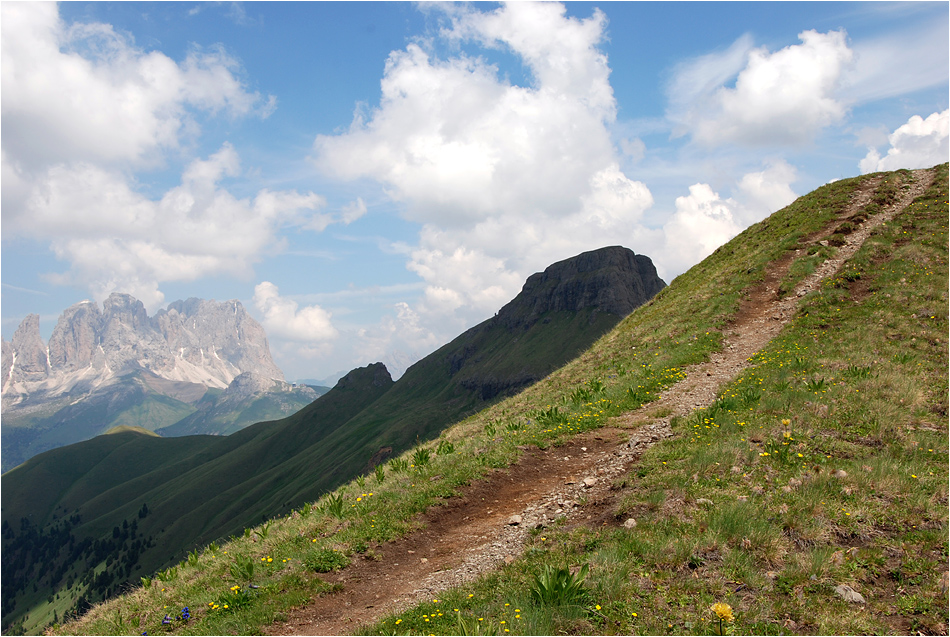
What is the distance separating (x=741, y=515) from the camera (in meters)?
9.41

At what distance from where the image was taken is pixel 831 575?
7930 mm

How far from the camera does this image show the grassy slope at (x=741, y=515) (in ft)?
25.0

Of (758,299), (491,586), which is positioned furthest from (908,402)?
(758,299)

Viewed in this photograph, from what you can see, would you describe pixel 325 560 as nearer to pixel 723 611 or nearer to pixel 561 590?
pixel 561 590

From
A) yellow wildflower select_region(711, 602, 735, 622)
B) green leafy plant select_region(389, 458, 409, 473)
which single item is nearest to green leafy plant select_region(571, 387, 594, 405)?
green leafy plant select_region(389, 458, 409, 473)

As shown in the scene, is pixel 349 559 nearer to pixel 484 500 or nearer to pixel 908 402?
pixel 484 500

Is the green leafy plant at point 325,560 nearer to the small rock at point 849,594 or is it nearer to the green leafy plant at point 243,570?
the green leafy plant at point 243,570

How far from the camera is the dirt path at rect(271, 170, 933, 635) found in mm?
9906

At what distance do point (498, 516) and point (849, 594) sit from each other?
7.44 meters

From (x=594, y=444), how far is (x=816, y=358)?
9.97 m

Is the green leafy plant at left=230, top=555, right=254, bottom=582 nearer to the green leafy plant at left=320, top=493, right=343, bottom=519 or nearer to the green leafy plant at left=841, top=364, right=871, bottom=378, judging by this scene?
the green leafy plant at left=320, top=493, right=343, bottom=519

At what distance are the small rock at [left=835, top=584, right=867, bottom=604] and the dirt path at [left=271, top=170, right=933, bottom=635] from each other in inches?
163

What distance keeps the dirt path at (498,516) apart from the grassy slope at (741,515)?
571 millimetres

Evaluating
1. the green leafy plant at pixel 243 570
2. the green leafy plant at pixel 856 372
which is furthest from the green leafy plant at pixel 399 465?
the green leafy plant at pixel 856 372
